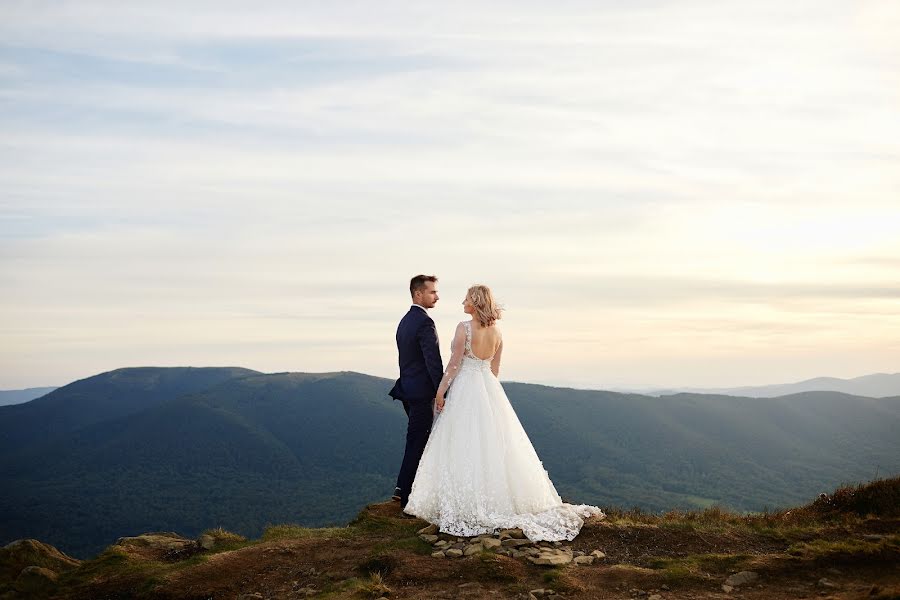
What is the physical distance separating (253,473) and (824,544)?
187 meters

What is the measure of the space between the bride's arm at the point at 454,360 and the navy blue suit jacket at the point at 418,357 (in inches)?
16.2

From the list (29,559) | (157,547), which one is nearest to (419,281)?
(157,547)

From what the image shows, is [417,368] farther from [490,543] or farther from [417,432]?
[490,543]

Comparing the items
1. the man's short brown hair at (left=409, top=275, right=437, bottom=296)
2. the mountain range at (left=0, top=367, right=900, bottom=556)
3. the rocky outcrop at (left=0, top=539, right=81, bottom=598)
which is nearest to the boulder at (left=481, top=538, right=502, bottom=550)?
the man's short brown hair at (left=409, top=275, right=437, bottom=296)

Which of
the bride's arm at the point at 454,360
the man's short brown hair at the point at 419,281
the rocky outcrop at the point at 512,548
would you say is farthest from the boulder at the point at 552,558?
the man's short brown hair at the point at 419,281

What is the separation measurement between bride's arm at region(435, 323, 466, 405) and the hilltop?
2.59 metres

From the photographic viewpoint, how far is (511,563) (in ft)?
36.8

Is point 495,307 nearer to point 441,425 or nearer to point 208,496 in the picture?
point 441,425

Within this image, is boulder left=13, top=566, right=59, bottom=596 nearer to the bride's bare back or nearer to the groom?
the groom

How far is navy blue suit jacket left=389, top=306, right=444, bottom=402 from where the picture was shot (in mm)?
14109

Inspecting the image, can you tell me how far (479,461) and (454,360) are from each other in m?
1.99

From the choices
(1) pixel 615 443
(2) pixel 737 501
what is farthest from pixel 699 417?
(2) pixel 737 501

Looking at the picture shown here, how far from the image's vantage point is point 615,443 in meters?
178

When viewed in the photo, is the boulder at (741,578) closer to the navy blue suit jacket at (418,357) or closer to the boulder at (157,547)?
the navy blue suit jacket at (418,357)
